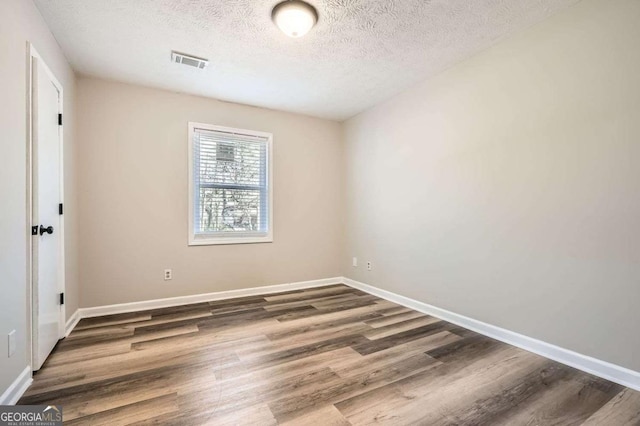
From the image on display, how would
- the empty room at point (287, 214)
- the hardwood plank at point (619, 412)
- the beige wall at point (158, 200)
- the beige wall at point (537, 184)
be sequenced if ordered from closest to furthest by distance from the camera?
the hardwood plank at point (619, 412) → the empty room at point (287, 214) → the beige wall at point (537, 184) → the beige wall at point (158, 200)

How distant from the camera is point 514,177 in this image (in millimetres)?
2469

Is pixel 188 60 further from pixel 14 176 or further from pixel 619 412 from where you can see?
pixel 619 412

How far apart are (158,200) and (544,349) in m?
4.04

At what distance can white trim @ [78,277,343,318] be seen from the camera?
3191mm

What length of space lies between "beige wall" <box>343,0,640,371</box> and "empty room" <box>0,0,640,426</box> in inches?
0.6

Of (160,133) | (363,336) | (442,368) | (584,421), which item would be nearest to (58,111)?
(160,133)

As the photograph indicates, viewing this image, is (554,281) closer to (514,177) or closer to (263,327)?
(514,177)

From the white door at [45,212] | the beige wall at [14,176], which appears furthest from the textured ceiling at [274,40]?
the white door at [45,212]

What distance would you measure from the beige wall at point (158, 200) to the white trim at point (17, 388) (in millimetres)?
1463

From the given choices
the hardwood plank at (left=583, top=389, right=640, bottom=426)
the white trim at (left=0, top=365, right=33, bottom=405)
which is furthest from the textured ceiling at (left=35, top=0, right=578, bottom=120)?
the hardwood plank at (left=583, top=389, right=640, bottom=426)

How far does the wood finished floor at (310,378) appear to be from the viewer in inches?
63.2

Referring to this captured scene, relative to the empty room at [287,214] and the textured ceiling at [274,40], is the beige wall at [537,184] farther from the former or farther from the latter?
the textured ceiling at [274,40]

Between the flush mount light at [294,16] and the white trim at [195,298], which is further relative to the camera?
the white trim at [195,298]

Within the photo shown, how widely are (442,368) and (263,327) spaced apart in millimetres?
1620
